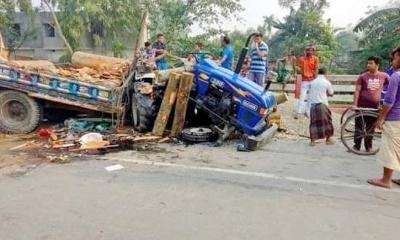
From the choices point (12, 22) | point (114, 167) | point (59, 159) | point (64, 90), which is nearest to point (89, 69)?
point (64, 90)

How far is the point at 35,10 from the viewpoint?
2670 centimetres

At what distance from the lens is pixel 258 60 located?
1023cm

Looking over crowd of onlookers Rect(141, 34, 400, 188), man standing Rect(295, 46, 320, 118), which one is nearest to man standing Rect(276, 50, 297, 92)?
crowd of onlookers Rect(141, 34, 400, 188)

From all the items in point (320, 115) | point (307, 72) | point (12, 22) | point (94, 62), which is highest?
point (12, 22)

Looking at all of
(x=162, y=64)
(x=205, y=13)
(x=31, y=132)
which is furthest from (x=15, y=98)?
(x=205, y=13)

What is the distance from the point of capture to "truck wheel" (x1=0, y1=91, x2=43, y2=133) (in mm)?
8656

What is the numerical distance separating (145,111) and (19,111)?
2623 millimetres

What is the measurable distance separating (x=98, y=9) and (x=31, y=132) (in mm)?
15707

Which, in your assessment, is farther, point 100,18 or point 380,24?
point 100,18

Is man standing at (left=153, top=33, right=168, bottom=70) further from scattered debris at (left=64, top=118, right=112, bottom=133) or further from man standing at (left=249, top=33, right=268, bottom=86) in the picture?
man standing at (left=249, top=33, right=268, bottom=86)

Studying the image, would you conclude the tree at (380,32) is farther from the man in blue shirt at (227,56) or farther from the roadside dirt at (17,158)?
the roadside dirt at (17,158)

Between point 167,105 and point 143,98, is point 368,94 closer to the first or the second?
point 167,105

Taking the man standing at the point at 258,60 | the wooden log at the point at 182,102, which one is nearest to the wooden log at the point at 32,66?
the wooden log at the point at 182,102

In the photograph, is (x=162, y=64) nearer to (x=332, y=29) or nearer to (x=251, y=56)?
(x=251, y=56)
